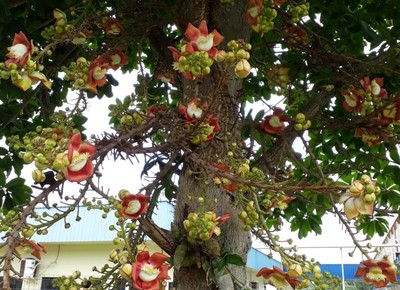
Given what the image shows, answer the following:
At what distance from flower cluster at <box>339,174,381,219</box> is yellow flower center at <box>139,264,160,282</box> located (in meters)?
0.31

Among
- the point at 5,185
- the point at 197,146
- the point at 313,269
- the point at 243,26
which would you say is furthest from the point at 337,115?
the point at 5,185

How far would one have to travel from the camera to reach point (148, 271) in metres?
0.78

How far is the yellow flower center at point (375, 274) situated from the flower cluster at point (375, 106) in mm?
496

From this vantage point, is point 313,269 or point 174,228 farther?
point 174,228

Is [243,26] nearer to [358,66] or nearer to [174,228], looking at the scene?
[358,66]

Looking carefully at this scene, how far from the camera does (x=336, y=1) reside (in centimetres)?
156

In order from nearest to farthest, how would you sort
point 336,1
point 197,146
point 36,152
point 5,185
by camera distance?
1. point 36,152
2. point 197,146
3. point 336,1
4. point 5,185

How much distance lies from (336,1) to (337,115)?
439 millimetres

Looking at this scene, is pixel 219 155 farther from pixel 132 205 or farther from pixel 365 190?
pixel 365 190

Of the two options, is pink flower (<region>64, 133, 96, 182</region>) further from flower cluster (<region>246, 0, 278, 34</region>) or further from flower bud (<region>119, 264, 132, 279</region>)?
flower cluster (<region>246, 0, 278, 34</region>)

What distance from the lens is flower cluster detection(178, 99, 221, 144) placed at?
3.02 ft

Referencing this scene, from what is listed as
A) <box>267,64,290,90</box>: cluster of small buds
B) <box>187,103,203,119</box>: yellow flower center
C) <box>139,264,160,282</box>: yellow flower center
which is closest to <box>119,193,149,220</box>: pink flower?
<box>139,264,160,282</box>: yellow flower center

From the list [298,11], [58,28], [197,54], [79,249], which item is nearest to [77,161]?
[197,54]

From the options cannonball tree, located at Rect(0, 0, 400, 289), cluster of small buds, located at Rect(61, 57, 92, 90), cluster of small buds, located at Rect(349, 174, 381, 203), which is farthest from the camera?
cluster of small buds, located at Rect(61, 57, 92, 90)
